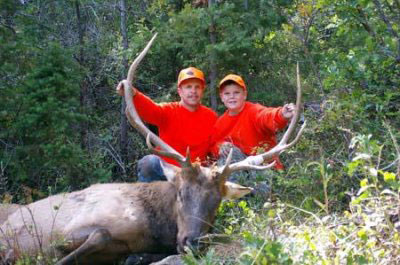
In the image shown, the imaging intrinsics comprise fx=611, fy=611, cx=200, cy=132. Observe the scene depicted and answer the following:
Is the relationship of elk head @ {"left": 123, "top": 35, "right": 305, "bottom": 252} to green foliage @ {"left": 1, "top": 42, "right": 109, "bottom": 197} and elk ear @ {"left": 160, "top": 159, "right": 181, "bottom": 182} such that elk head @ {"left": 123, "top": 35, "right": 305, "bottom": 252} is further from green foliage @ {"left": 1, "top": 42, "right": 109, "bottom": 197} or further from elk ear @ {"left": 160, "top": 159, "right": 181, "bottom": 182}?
green foliage @ {"left": 1, "top": 42, "right": 109, "bottom": 197}

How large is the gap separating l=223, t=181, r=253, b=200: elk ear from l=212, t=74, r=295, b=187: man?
74 centimetres

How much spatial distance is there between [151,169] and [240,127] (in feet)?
3.82

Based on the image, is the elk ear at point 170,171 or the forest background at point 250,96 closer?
the forest background at point 250,96

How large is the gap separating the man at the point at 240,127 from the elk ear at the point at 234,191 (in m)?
0.74

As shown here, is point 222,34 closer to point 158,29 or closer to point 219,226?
point 158,29

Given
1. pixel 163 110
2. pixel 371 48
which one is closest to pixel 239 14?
pixel 163 110

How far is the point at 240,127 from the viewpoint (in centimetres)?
723

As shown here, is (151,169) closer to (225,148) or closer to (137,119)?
(137,119)

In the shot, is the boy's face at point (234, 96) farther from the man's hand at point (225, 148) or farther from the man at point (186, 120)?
the man's hand at point (225, 148)

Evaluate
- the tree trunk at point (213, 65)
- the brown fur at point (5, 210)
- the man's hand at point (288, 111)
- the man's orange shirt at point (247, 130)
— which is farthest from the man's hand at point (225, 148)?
the brown fur at point (5, 210)

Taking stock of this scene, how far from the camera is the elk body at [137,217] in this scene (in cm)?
563

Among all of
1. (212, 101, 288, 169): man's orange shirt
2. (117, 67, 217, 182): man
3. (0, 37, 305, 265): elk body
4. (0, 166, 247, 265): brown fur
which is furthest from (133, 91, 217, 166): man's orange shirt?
(0, 166, 247, 265): brown fur

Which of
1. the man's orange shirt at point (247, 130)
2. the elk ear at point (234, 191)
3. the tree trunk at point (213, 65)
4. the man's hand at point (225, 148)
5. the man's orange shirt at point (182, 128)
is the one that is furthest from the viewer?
the tree trunk at point (213, 65)

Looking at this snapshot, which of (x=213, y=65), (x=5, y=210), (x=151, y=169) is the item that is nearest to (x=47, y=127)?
(x=5, y=210)
